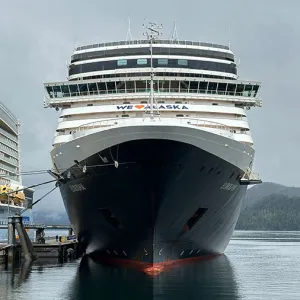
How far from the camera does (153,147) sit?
29906 millimetres

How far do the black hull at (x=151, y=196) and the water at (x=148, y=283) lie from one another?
133 centimetres

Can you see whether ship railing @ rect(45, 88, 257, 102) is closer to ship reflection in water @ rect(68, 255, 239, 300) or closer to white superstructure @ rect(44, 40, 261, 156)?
white superstructure @ rect(44, 40, 261, 156)

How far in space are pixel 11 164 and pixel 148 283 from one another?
43401mm

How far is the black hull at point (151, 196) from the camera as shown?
3041 cm

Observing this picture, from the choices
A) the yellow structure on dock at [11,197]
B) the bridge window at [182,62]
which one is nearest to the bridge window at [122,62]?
the bridge window at [182,62]

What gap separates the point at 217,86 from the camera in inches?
1572

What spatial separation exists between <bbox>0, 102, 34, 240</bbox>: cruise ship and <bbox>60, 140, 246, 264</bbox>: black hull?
25969mm

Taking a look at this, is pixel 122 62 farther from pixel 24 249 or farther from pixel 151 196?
pixel 24 249

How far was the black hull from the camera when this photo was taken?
30.4 metres

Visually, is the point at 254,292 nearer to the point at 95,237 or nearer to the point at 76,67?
the point at 95,237

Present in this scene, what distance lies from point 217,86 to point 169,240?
39.2 ft

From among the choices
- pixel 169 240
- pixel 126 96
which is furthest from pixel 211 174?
pixel 126 96

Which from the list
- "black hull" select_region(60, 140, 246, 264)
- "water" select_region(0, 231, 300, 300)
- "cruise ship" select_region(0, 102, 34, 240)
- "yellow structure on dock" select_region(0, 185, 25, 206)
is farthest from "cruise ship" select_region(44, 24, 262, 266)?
"cruise ship" select_region(0, 102, 34, 240)

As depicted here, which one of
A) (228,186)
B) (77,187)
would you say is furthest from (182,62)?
(77,187)
